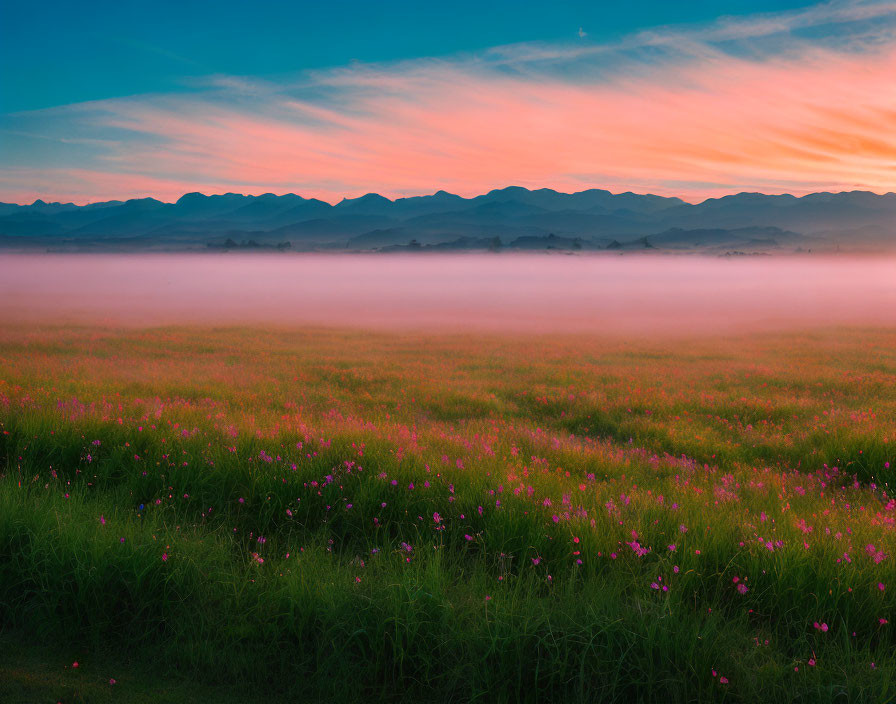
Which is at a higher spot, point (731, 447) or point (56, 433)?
point (56, 433)

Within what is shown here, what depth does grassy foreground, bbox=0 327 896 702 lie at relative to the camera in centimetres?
358

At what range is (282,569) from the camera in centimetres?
456

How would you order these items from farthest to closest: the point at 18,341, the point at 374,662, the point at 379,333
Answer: the point at 379,333, the point at 18,341, the point at 374,662

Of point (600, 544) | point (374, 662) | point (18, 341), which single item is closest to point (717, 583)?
point (600, 544)

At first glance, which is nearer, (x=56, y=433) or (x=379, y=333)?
(x=56, y=433)

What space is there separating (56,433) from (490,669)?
7411 millimetres

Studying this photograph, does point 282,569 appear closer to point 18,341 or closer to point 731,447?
point 731,447

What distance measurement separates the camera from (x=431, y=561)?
4484 millimetres

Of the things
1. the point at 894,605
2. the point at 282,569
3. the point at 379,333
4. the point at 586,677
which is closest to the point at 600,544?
the point at 586,677

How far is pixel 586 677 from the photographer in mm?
3479

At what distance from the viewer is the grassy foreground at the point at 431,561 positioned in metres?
3.58

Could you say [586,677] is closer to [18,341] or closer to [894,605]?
[894,605]

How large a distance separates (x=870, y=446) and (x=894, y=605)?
596cm

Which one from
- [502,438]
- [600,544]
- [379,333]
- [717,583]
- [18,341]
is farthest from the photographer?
[379,333]
